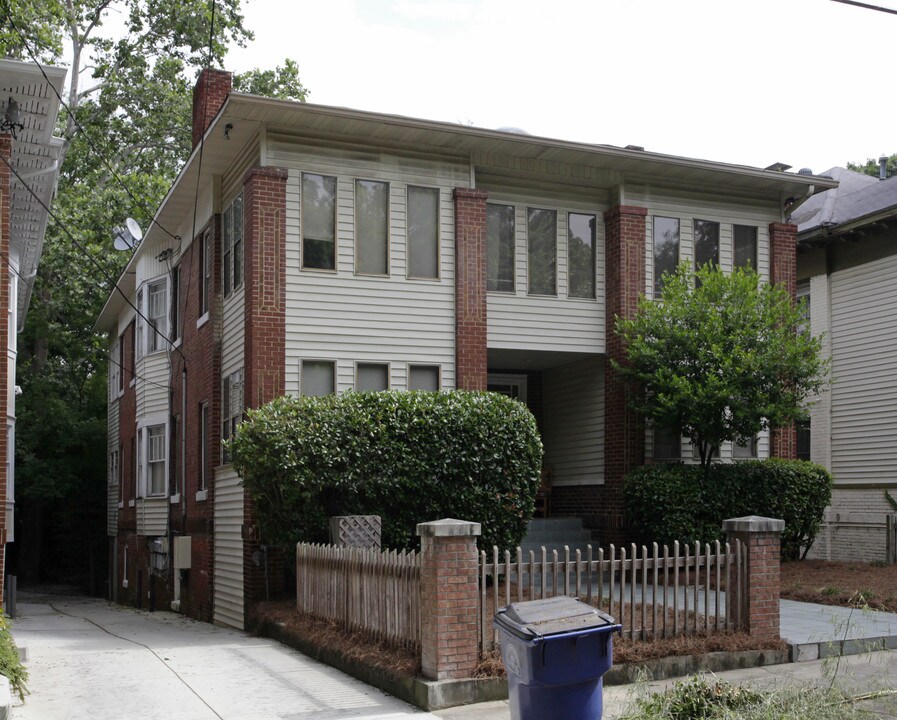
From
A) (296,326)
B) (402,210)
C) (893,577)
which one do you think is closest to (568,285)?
(402,210)

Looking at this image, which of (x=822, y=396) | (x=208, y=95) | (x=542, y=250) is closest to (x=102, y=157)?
(x=208, y=95)

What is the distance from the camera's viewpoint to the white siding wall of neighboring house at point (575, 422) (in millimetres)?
19234

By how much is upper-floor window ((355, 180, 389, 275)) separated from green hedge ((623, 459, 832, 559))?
562 centimetres

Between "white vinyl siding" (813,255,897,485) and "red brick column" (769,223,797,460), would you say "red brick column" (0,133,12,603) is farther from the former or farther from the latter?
"white vinyl siding" (813,255,897,485)

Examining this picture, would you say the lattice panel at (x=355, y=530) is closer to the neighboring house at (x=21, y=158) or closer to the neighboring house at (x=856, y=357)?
the neighboring house at (x=21, y=158)

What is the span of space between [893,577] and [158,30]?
93.8 ft

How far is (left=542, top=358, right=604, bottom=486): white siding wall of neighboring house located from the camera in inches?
757

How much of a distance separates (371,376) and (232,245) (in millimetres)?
3537

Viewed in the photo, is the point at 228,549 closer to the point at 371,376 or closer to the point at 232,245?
the point at 371,376

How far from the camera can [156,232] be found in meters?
23.1

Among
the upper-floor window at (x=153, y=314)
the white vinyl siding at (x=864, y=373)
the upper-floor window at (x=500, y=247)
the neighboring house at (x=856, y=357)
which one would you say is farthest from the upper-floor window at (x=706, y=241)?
the upper-floor window at (x=153, y=314)

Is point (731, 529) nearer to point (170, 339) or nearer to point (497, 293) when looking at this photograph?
point (497, 293)

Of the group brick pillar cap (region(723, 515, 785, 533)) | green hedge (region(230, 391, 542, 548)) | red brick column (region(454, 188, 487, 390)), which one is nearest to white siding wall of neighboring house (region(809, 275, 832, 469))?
red brick column (region(454, 188, 487, 390))

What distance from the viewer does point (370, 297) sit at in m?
17.0
